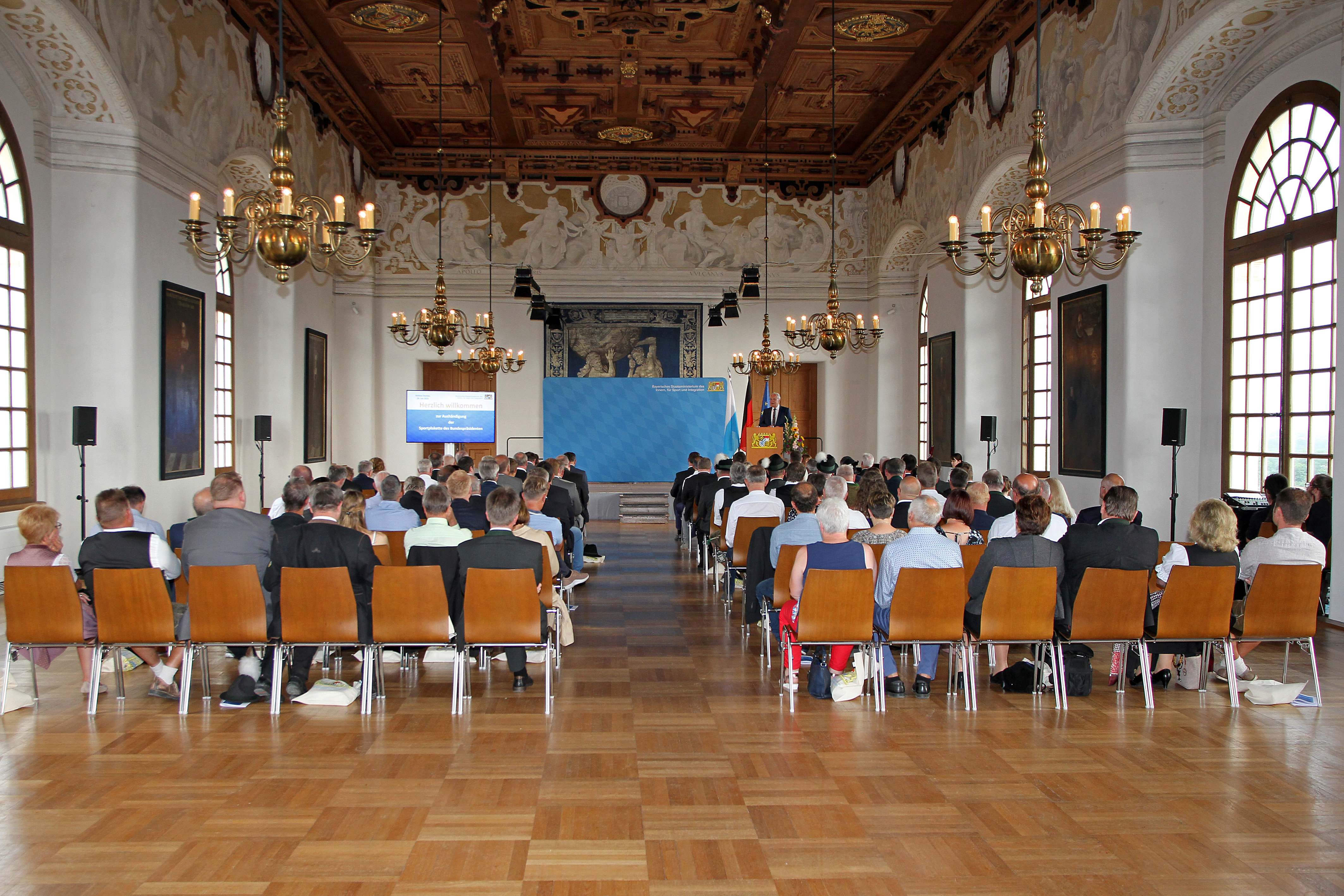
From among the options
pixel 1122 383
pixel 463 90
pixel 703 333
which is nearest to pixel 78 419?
pixel 463 90

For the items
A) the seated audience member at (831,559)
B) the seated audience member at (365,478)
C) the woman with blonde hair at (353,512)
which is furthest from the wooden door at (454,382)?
Result: the seated audience member at (831,559)

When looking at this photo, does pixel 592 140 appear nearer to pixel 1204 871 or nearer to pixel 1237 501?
pixel 1237 501

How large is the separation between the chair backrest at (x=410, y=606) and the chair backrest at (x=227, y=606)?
8cm

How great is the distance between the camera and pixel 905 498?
6957 millimetres

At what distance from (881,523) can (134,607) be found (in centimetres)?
401

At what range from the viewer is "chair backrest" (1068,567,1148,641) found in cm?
491

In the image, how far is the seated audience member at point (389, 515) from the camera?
6773 millimetres

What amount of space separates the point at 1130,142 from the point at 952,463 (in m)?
5.65

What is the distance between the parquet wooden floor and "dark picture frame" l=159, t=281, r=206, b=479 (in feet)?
14.4

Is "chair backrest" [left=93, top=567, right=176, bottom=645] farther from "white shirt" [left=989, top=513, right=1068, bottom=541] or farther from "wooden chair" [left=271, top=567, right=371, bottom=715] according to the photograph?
"white shirt" [left=989, top=513, right=1068, bottom=541]

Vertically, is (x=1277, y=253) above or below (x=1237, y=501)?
above

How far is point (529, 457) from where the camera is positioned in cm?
1190

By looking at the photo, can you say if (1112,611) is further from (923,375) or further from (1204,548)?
(923,375)

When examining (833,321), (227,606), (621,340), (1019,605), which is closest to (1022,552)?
(1019,605)
